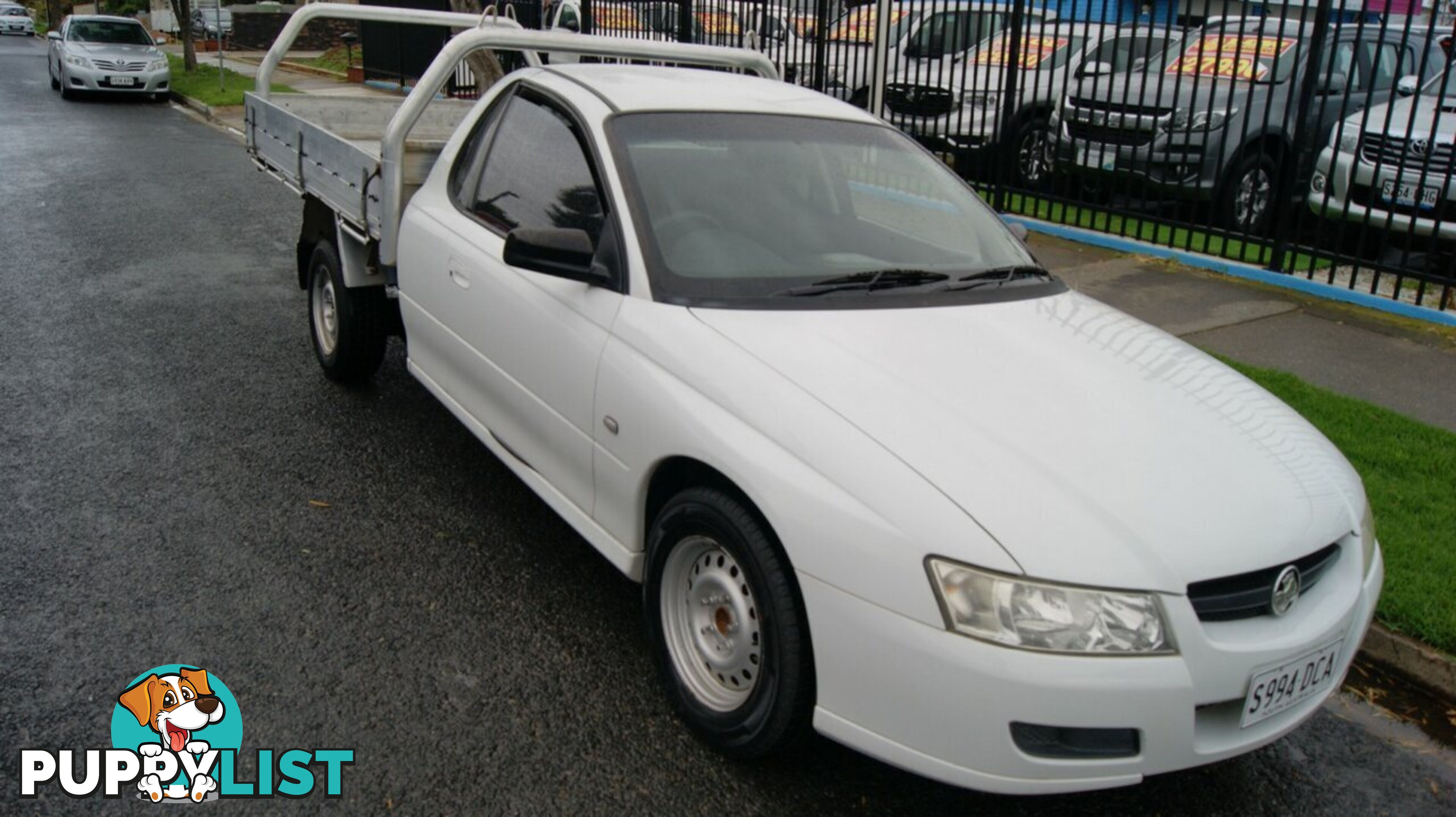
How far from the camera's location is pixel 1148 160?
882 cm

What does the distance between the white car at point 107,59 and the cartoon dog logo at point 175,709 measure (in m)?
22.6

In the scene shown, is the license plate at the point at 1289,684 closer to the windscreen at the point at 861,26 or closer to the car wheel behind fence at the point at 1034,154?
the car wheel behind fence at the point at 1034,154

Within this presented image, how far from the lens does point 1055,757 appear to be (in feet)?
8.55

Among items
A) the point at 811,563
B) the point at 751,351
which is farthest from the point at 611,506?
the point at 811,563

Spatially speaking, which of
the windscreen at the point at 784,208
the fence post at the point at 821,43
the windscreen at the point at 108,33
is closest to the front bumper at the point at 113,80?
the windscreen at the point at 108,33

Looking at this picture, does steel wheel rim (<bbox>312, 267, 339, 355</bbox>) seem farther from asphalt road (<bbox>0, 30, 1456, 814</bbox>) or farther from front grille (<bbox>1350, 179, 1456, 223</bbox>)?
front grille (<bbox>1350, 179, 1456, 223</bbox>)

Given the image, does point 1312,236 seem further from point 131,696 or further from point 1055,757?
point 131,696

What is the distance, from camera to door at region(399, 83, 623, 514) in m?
3.73

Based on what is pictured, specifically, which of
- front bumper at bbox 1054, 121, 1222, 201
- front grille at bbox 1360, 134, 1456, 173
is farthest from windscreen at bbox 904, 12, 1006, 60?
front grille at bbox 1360, 134, 1456, 173

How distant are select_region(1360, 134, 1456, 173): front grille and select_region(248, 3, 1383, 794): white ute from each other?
5207 mm

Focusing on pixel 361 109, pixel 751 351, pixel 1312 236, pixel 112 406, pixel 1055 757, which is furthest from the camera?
pixel 1312 236

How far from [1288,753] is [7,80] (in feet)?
103

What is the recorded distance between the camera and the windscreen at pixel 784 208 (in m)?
3.66

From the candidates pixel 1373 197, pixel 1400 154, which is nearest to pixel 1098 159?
pixel 1400 154
